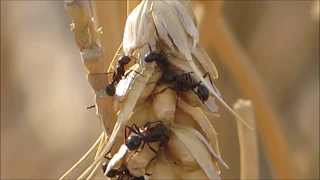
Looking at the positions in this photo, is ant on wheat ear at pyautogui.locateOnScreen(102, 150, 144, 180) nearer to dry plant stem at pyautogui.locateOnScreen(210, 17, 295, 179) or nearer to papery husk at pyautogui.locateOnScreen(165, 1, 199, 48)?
papery husk at pyautogui.locateOnScreen(165, 1, 199, 48)

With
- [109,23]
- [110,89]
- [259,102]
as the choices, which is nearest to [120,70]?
[110,89]

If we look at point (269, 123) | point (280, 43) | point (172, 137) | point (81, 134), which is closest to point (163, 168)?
point (172, 137)

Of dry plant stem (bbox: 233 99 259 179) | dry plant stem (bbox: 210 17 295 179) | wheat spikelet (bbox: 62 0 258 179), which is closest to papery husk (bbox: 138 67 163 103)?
wheat spikelet (bbox: 62 0 258 179)

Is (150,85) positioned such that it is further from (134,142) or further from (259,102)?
(259,102)

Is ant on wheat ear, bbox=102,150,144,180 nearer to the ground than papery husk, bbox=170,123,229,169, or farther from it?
nearer to the ground

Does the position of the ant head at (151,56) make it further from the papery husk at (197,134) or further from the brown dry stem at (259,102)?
the brown dry stem at (259,102)

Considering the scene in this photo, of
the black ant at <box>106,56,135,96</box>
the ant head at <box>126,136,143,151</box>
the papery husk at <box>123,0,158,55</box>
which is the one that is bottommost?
the ant head at <box>126,136,143,151</box>
